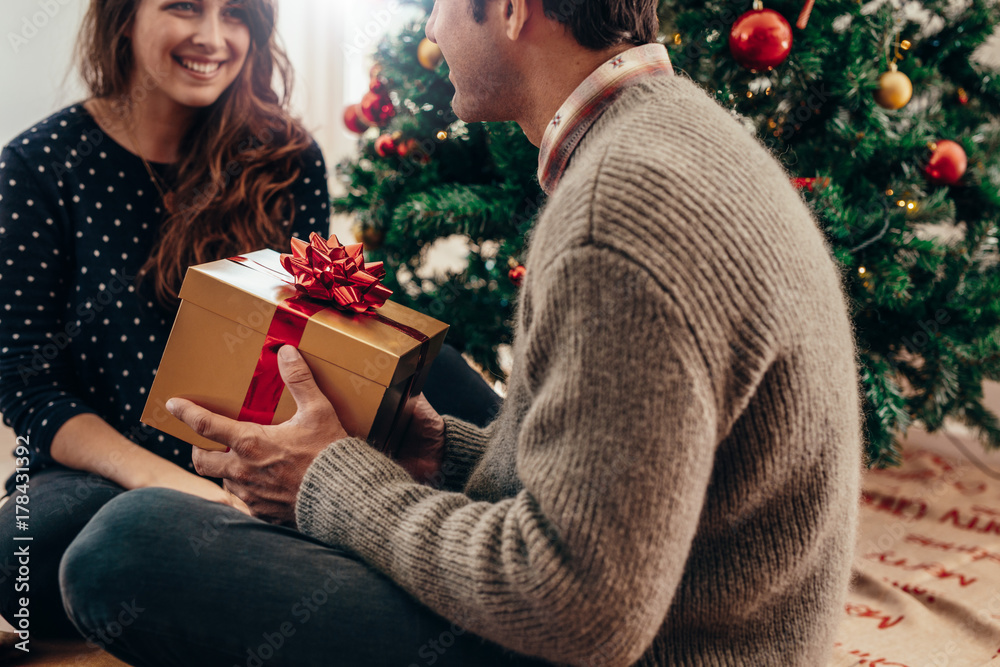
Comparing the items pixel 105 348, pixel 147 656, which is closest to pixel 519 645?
pixel 147 656

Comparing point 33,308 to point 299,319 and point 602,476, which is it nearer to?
point 299,319

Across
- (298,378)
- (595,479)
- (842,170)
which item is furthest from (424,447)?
(842,170)

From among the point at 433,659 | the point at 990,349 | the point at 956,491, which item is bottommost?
the point at 956,491

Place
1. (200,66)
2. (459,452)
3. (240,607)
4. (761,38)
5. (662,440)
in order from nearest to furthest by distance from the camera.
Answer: (662,440), (240,607), (459,452), (761,38), (200,66)

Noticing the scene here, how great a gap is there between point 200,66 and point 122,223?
273 mm

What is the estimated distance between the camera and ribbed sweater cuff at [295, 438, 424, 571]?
1.91ft

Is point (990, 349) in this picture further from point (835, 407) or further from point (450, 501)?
point (450, 501)

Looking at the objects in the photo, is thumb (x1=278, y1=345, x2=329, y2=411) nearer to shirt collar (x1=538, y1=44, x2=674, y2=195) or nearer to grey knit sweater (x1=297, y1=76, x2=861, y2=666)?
grey knit sweater (x1=297, y1=76, x2=861, y2=666)

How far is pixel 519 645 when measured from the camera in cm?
52

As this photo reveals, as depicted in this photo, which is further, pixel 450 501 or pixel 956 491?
pixel 956 491

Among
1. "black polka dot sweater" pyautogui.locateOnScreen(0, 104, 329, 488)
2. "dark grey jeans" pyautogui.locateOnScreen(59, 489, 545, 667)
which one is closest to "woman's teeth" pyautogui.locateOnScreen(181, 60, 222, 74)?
"black polka dot sweater" pyautogui.locateOnScreen(0, 104, 329, 488)

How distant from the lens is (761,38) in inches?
40.3

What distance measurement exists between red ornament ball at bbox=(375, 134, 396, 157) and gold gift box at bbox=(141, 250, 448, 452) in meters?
0.56

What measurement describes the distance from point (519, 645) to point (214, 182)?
0.91 m
